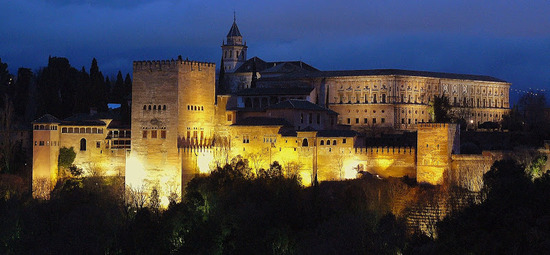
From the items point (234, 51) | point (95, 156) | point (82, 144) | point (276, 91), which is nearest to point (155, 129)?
point (95, 156)

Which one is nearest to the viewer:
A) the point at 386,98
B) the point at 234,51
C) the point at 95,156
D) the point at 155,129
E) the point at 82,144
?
the point at 155,129

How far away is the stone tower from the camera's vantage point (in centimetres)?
3928

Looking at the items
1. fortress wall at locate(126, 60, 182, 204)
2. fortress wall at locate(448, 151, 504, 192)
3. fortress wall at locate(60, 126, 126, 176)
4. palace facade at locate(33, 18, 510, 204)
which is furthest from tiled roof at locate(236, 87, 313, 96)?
fortress wall at locate(448, 151, 504, 192)

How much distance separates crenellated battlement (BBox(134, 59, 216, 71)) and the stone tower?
37.7 feet

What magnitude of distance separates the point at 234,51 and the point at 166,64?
45865mm

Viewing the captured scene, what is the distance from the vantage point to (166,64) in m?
43.3

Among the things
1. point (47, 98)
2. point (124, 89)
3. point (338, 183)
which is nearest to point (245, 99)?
point (124, 89)

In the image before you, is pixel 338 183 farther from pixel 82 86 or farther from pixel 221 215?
pixel 82 86

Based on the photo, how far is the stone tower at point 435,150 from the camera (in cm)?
3928

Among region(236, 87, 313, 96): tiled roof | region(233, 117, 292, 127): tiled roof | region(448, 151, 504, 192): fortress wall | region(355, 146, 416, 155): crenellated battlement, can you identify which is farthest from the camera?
region(236, 87, 313, 96): tiled roof

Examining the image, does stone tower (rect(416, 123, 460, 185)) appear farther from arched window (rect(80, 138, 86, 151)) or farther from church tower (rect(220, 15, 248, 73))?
church tower (rect(220, 15, 248, 73))

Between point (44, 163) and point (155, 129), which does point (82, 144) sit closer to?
point (44, 163)

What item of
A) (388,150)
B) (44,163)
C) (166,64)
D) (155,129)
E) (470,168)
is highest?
(166,64)

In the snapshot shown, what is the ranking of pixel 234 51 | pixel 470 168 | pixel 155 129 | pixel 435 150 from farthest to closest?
1. pixel 234 51
2. pixel 155 129
3. pixel 435 150
4. pixel 470 168
